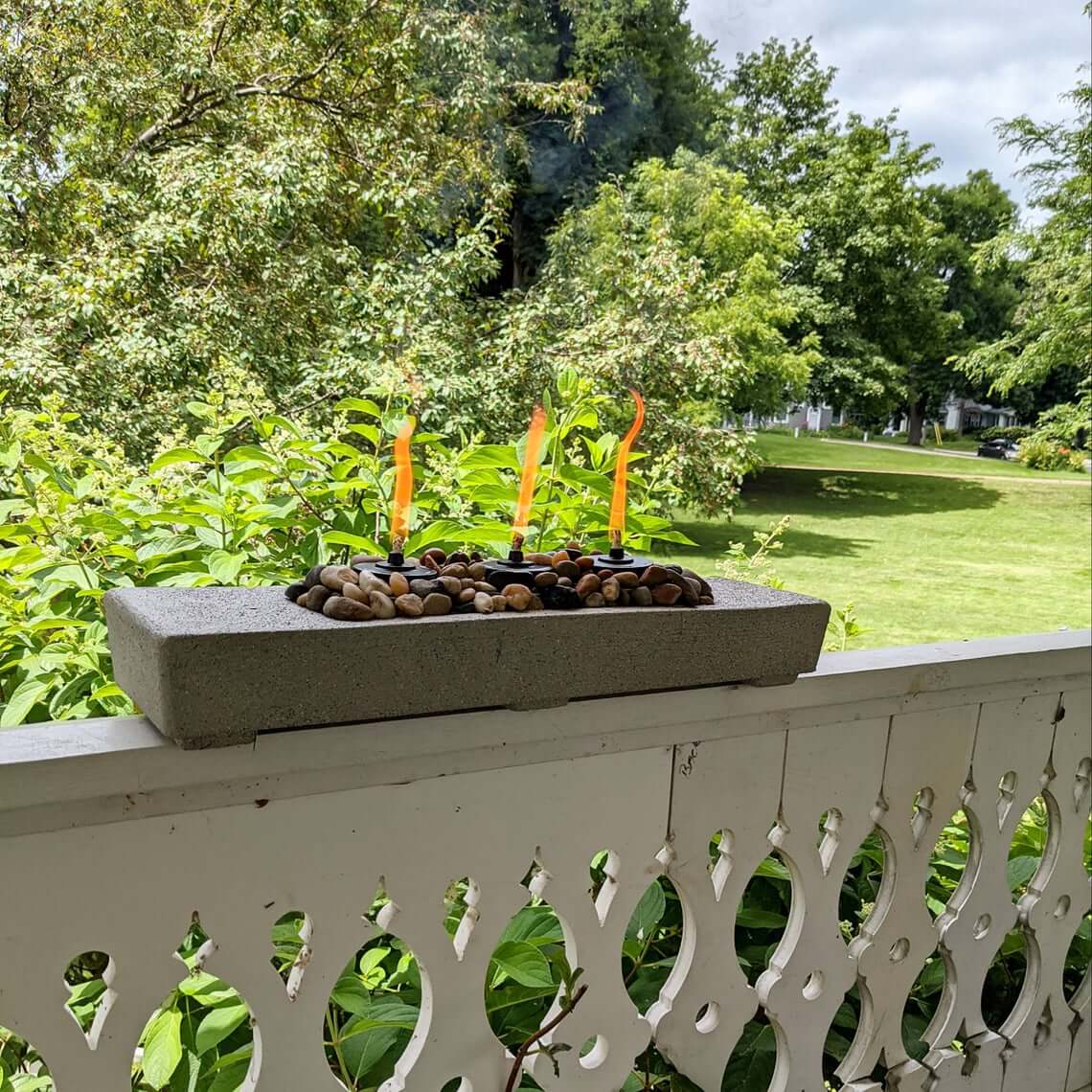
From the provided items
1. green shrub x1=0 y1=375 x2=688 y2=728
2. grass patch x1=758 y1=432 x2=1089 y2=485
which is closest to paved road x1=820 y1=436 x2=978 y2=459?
grass patch x1=758 y1=432 x2=1089 y2=485

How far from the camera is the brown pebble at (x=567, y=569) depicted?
0.67 metres

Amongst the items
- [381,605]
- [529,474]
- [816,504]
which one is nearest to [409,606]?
[381,605]

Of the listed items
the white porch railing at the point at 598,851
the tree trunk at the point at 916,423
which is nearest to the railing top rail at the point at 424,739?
the white porch railing at the point at 598,851

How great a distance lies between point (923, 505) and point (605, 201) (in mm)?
939

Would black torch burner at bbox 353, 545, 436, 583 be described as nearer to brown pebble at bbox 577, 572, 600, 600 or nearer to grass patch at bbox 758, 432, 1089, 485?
brown pebble at bbox 577, 572, 600, 600

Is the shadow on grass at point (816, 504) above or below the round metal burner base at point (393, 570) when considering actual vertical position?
below

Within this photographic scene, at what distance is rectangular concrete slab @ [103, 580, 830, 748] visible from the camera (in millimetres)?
512

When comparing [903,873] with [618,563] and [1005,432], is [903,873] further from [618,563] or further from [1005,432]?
[1005,432]

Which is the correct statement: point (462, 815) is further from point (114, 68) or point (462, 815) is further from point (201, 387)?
point (114, 68)

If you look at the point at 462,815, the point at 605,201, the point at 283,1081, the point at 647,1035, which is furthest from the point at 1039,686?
the point at 605,201

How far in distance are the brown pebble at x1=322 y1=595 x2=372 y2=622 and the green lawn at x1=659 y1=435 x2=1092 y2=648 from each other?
1254 mm

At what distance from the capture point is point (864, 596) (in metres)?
1.93

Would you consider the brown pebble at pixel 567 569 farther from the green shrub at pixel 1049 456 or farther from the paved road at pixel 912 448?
the green shrub at pixel 1049 456

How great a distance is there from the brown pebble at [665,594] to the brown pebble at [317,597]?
217 millimetres
